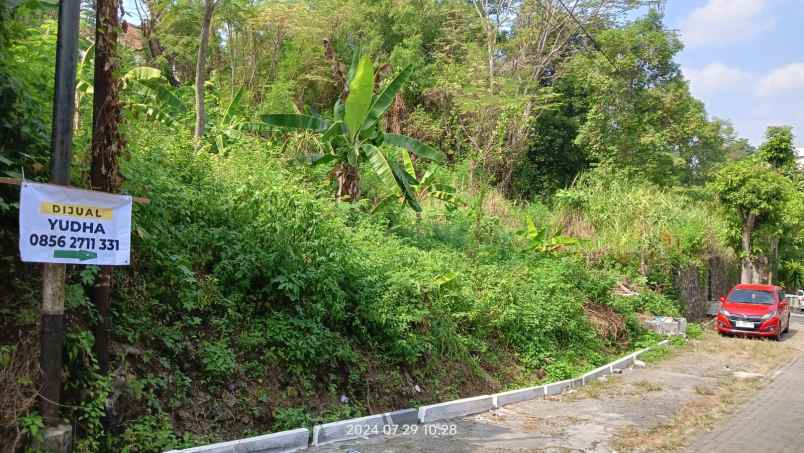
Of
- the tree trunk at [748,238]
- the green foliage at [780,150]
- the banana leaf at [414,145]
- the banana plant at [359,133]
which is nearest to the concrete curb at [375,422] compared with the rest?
the banana plant at [359,133]

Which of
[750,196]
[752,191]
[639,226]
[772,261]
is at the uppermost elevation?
[752,191]

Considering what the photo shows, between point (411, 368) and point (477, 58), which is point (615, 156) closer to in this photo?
point (477, 58)

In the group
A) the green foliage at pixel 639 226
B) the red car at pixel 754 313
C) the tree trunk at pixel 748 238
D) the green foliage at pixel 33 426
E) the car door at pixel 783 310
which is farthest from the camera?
the tree trunk at pixel 748 238

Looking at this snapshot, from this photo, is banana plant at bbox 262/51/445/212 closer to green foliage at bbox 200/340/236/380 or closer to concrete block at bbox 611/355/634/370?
concrete block at bbox 611/355/634/370

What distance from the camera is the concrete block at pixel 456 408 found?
825 cm

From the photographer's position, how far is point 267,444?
649 cm

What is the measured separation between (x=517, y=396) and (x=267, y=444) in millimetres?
4667

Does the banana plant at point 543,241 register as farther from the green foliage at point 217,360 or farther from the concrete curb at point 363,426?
the green foliage at point 217,360

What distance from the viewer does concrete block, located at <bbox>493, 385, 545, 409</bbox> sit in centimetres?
941

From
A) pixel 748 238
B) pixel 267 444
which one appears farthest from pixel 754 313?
pixel 267 444

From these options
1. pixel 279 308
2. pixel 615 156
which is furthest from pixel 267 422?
pixel 615 156

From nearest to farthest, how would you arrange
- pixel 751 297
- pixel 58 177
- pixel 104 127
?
pixel 58 177
pixel 104 127
pixel 751 297

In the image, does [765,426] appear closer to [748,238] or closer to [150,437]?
[150,437]

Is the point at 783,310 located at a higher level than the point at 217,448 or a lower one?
lower
